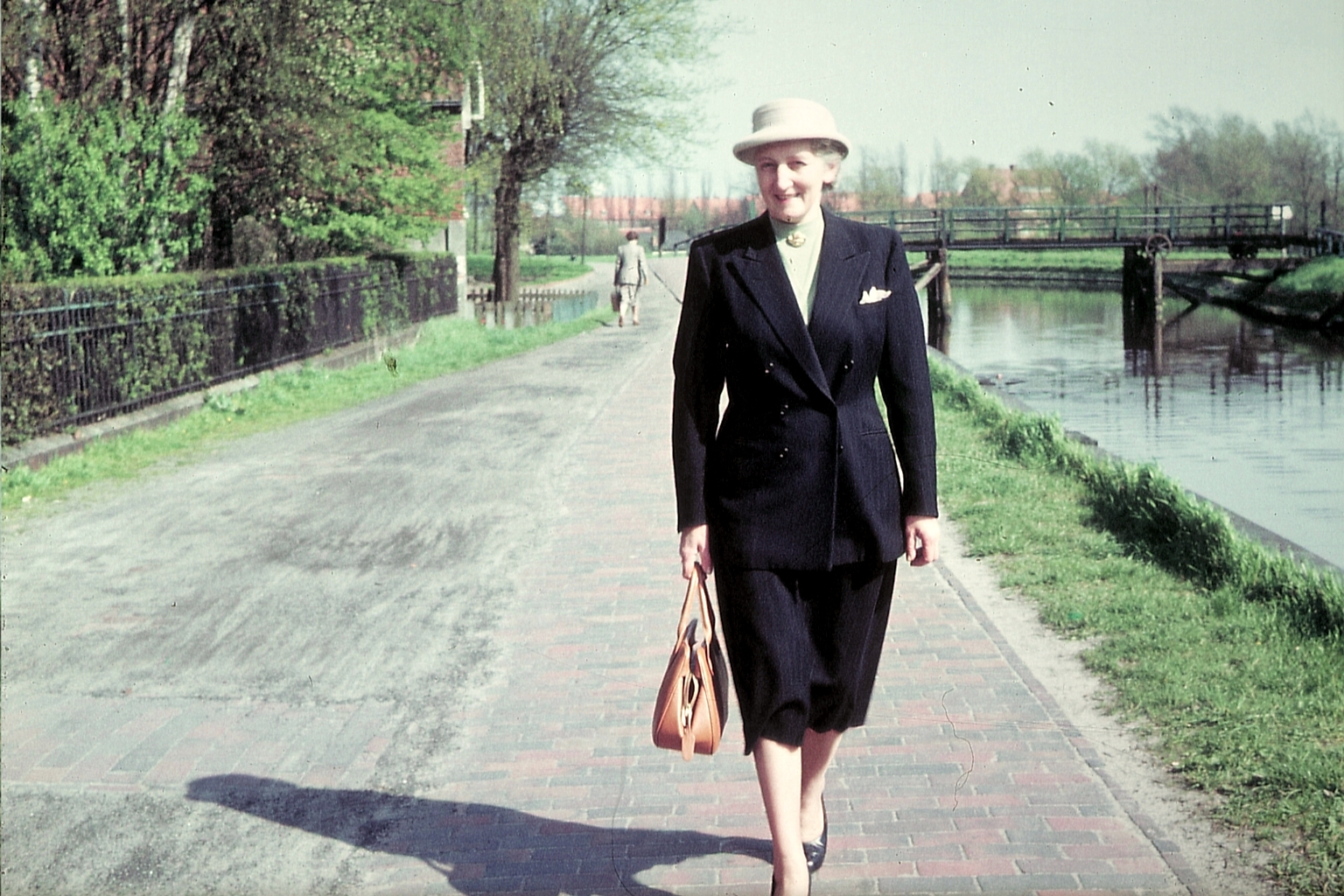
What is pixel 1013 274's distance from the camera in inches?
2822

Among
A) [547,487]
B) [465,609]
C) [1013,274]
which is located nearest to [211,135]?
[547,487]

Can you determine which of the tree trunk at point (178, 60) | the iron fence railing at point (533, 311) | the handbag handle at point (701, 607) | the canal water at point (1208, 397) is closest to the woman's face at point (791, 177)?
the handbag handle at point (701, 607)

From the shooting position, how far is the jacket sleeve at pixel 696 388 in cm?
363

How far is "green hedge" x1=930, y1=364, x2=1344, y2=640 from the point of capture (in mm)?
6238

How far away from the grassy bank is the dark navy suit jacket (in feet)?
4.87

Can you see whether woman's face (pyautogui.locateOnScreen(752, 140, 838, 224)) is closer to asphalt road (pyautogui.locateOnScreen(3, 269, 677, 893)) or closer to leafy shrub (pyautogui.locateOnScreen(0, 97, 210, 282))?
asphalt road (pyautogui.locateOnScreen(3, 269, 677, 893))

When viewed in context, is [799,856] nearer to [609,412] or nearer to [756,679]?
[756,679]

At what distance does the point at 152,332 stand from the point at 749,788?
36.0 ft

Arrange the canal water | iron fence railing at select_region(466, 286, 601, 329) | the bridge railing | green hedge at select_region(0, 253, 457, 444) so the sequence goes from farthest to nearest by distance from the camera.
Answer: the bridge railing → iron fence railing at select_region(466, 286, 601, 329) → the canal water → green hedge at select_region(0, 253, 457, 444)

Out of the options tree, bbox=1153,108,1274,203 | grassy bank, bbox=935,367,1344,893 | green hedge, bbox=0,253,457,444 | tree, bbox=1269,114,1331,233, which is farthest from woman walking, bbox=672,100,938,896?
tree, bbox=1153,108,1274,203

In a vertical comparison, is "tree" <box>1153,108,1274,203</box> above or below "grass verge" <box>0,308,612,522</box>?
above

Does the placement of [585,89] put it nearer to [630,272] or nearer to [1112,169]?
[630,272]

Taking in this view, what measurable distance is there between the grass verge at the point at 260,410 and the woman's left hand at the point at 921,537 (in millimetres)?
7217

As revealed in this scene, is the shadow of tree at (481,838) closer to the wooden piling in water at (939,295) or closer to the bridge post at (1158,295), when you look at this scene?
the wooden piling in water at (939,295)
